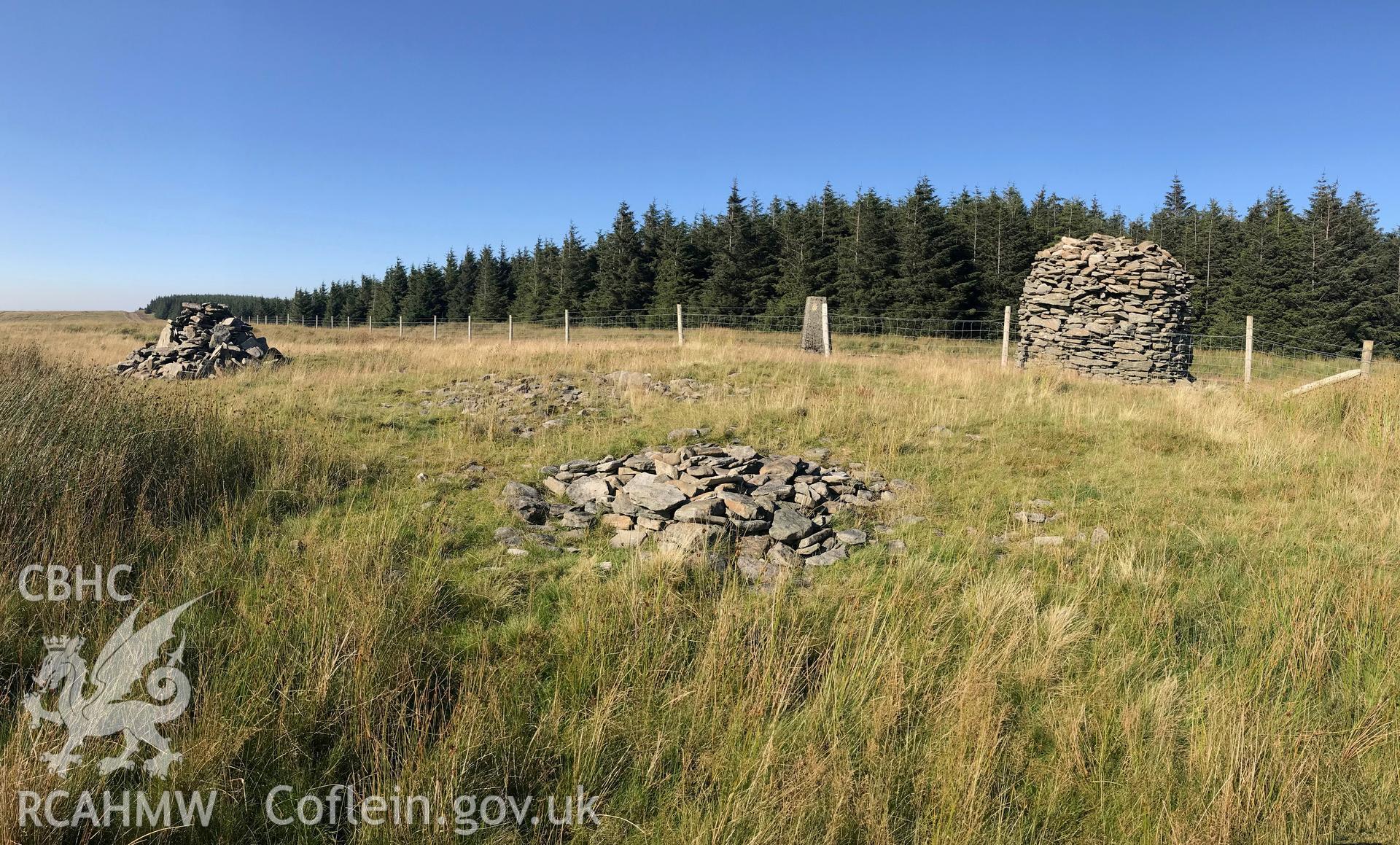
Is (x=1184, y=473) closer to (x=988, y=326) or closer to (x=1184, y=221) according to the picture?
(x=988, y=326)

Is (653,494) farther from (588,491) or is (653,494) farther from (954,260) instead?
(954,260)

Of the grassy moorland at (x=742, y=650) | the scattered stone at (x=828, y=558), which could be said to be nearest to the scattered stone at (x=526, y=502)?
the grassy moorland at (x=742, y=650)

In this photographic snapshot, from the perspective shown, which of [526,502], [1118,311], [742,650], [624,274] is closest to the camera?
[742,650]

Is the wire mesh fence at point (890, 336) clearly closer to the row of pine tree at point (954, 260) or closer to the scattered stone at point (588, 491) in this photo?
the row of pine tree at point (954, 260)

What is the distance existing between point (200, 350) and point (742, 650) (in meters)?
18.0

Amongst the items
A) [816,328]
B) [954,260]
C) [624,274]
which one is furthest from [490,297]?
[816,328]

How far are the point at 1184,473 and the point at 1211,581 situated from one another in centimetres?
308

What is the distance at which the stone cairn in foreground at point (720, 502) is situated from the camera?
181 inches

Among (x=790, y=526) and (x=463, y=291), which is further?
(x=463, y=291)

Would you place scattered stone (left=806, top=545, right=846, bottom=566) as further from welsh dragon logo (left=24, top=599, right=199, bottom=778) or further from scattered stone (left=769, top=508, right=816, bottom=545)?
welsh dragon logo (left=24, top=599, right=199, bottom=778)

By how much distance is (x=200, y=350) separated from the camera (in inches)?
609

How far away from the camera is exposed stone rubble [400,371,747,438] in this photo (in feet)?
31.6

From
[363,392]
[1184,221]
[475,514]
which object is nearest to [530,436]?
[475,514]

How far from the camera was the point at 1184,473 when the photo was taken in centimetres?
663
